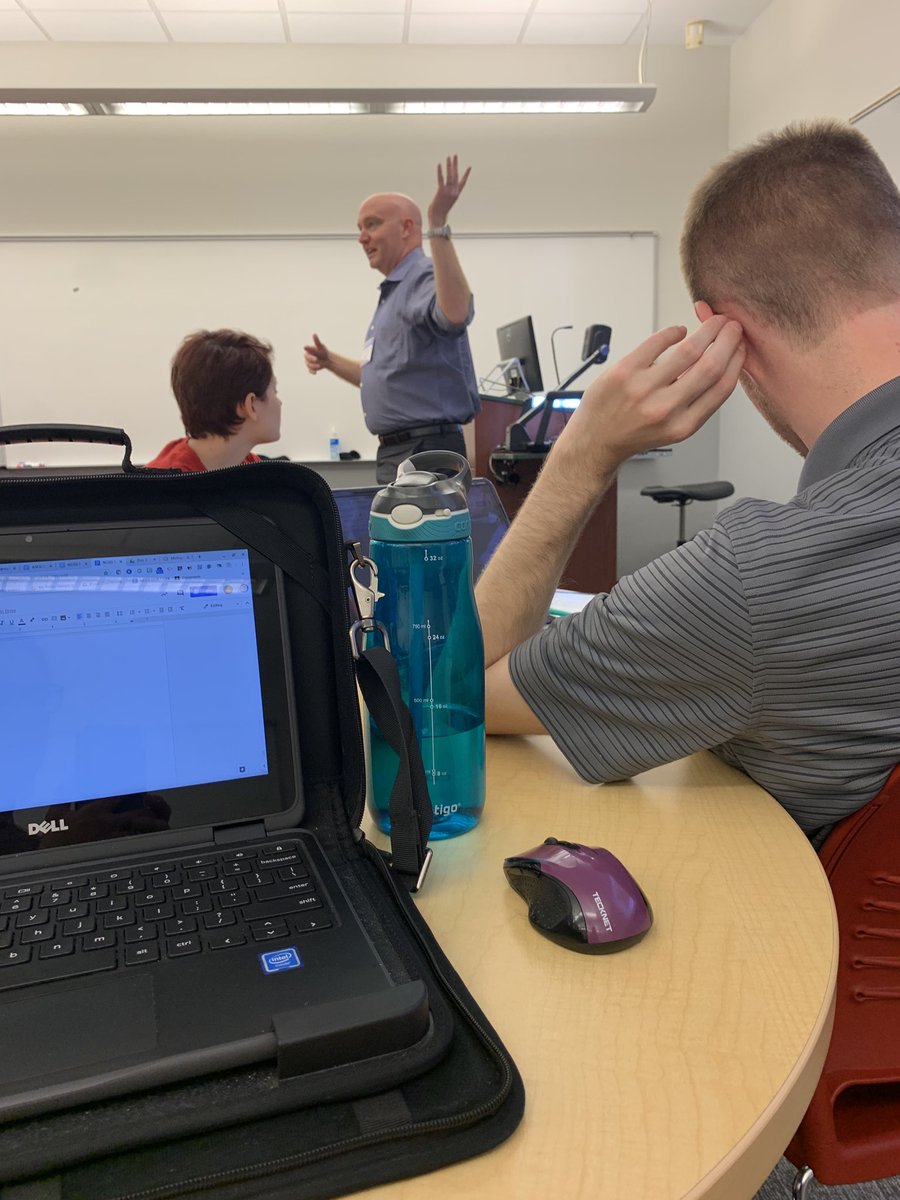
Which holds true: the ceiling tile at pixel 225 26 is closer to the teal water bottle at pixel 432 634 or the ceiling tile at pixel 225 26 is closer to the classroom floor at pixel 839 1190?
the teal water bottle at pixel 432 634

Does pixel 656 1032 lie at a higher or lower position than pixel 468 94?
lower

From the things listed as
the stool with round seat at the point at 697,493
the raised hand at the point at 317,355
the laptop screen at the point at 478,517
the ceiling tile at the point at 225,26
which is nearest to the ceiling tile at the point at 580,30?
the ceiling tile at the point at 225,26

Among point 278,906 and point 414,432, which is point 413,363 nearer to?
point 414,432

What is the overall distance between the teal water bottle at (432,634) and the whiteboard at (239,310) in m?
3.83

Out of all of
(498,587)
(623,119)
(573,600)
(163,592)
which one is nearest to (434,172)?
(623,119)

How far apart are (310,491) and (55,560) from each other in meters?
0.17

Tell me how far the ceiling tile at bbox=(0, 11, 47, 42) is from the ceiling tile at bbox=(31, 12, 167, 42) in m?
0.06

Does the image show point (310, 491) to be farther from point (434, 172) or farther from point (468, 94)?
point (434, 172)

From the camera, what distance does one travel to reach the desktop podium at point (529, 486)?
304 cm

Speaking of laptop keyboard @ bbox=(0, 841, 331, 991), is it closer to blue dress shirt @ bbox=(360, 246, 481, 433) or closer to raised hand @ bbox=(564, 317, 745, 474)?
raised hand @ bbox=(564, 317, 745, 474)

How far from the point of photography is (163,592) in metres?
0.54

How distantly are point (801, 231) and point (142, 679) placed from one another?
0.76 metres

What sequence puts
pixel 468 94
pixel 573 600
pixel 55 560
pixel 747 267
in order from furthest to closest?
1. pixel 468 94
2. pixel 573 600
3. pixel 747 267
4. pixel 55 560

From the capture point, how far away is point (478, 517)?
4.12 ft
